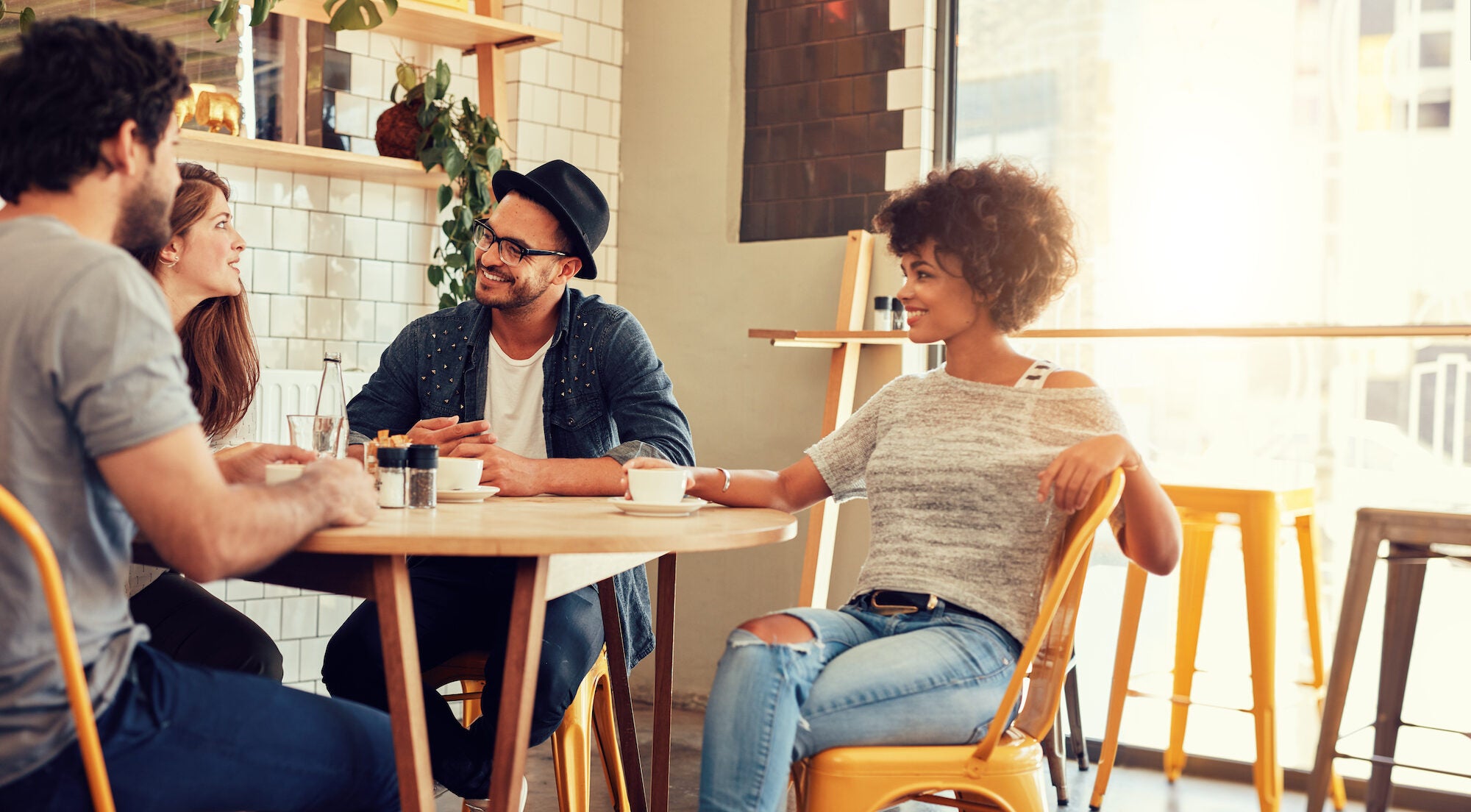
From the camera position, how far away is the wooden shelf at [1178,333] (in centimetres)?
277

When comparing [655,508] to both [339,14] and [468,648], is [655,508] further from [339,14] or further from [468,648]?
[339,14]

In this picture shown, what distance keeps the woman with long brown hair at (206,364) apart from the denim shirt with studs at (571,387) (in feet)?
0.79

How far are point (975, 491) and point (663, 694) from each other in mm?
805

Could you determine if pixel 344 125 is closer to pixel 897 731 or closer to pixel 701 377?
pixel 701 377

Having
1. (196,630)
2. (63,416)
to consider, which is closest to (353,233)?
(196,630)

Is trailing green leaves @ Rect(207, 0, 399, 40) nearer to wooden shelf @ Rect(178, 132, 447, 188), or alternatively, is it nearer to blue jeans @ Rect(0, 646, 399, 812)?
wooden shelf @ Rect(178, 132, 447, 188)

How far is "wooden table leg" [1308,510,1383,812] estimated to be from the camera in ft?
8.61

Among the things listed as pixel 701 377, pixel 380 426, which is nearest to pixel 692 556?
pixel 701 377

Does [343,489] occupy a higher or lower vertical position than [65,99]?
lower

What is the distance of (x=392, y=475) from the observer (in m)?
1.78

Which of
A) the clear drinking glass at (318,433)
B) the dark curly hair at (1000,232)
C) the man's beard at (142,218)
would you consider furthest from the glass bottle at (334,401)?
the dark curly hair at (1000,232)

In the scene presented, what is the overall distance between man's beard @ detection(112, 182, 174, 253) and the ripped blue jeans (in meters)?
0.86

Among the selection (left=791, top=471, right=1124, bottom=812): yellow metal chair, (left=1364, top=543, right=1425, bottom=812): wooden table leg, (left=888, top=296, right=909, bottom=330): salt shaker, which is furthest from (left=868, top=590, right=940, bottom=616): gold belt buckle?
(left=888, top=296, right=909, bottom=330): salt shaker

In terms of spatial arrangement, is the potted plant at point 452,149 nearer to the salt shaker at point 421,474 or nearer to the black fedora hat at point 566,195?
the black fedora hat at point 566,195
